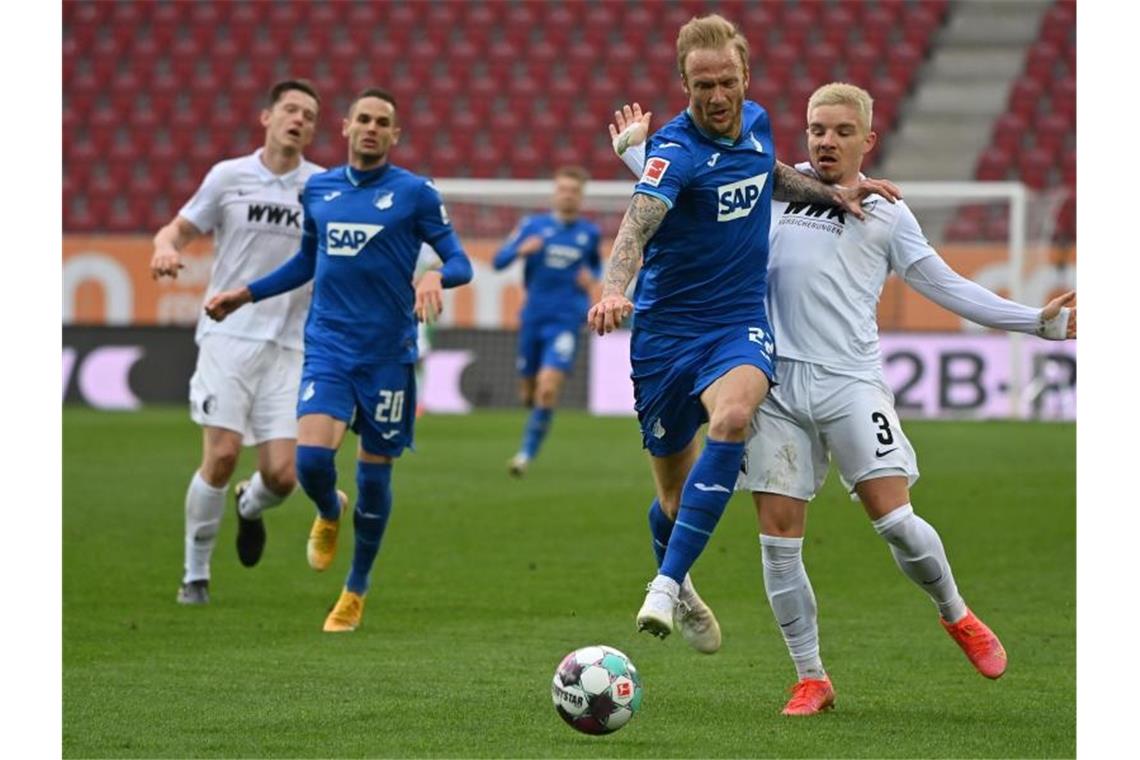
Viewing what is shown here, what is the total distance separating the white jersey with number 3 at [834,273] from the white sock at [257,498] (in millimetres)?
3265

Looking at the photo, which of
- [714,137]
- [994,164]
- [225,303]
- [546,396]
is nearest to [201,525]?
[225,303]

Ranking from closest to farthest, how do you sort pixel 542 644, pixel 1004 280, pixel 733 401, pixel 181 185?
1. pixel 733 401
2. pixel 542 644
3. pixel 1004 280
4. pixel 181 185

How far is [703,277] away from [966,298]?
848mm

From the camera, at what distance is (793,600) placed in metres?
5.70

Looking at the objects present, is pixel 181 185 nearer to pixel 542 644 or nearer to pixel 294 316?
pixel 294 316

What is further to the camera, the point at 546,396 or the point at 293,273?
the point at 546,396

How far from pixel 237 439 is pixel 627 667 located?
3647 mm

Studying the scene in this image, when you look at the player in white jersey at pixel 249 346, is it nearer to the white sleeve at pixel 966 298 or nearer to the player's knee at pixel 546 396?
the white sleeve at pixel 966 298

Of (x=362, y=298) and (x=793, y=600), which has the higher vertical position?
(x=362, y=298)

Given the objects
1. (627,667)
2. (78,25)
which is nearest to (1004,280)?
(78,25)

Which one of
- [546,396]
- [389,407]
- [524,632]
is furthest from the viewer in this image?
[546,396]

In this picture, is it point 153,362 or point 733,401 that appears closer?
point 733,401

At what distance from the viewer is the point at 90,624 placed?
7480 mm

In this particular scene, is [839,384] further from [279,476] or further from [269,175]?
[269,175]
